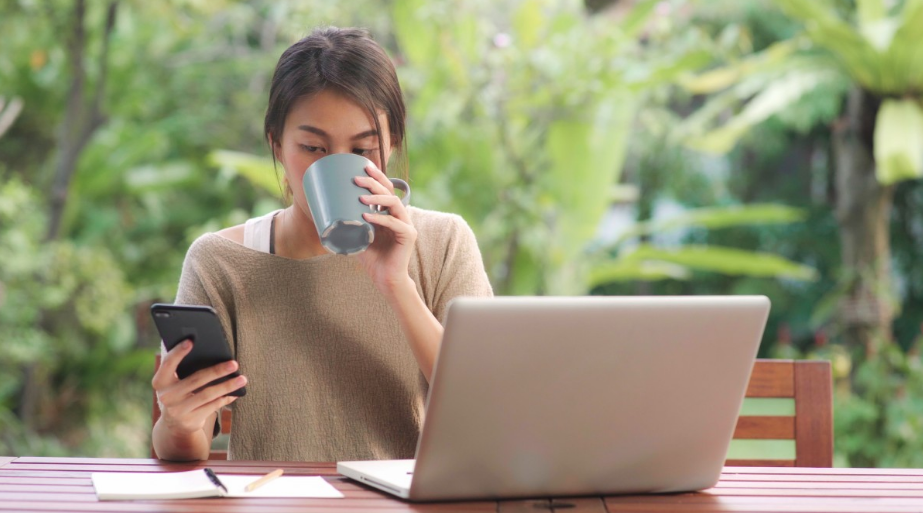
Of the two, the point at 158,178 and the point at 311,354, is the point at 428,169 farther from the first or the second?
the point at 311,354

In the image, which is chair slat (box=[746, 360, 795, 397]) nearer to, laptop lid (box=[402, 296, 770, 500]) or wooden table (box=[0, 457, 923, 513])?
wooden table (box=[0, 457, 923, 513])

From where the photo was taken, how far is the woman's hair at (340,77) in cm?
130

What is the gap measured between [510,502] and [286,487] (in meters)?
0.23

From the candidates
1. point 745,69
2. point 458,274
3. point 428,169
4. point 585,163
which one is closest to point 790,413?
point 458,274

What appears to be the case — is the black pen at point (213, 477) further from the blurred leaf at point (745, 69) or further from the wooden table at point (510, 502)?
the blurred leaf at point (745, 69)

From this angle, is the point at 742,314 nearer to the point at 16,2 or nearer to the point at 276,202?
the point at 276,202

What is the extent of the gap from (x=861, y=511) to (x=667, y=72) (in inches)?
116

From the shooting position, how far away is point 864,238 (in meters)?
4.05

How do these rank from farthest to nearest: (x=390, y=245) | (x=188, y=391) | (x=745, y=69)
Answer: (x=745, y=69)
(x=390, y=245)
(x=188, y=391)

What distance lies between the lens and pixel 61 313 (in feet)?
14.6

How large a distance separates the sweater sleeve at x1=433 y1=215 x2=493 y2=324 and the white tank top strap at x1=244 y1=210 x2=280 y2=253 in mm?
272

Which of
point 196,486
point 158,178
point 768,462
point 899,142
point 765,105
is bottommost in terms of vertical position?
point 768,462

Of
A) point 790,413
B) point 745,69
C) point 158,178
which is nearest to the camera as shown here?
point 790,413

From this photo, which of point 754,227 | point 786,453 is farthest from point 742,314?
point 754,227
